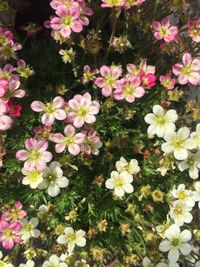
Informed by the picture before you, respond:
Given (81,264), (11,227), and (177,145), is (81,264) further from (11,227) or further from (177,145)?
(177,145)

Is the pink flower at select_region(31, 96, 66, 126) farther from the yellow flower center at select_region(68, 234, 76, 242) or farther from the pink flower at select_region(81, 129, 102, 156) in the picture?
the yellow flower center at select_region(68, 234, 76, 242)

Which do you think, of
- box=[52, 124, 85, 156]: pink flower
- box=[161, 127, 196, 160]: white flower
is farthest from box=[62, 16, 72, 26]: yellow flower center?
box=[161, 127, 196, 160]: white flower

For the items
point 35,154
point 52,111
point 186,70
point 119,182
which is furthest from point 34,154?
point 186,70

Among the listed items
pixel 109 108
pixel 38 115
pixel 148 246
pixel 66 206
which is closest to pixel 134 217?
pixel 148 246

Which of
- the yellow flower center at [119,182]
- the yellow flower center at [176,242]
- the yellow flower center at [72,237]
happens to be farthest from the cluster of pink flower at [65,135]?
the yellow flower center at [176,242]

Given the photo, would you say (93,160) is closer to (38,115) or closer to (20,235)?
(38,115)

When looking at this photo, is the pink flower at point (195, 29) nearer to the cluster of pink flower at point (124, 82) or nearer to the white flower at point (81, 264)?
the cluster of pink flower at point (124, 82)

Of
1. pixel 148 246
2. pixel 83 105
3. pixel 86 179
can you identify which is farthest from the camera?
pixel 86 179
